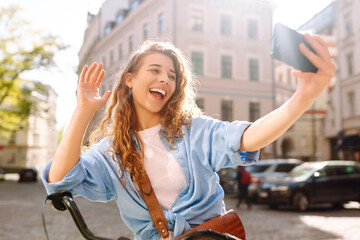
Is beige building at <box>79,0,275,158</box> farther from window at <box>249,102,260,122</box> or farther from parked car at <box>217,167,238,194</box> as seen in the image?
parked car at <box>217,167,238,194</box>

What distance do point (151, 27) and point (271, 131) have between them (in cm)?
2573

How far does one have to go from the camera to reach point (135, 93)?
72.4 inches

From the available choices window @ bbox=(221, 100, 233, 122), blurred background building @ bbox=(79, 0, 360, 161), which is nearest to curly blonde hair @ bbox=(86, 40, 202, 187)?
blurred background building @ bbox=(79, 0, 360, 161)

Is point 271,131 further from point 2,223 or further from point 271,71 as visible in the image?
point 271,71

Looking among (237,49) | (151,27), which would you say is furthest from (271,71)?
(151,27)

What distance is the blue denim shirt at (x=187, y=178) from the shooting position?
4.97 ft

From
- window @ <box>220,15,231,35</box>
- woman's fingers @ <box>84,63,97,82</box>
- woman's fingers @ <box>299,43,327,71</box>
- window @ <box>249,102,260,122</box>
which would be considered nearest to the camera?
woman's fingers @ <box>299,43,327,71</box>

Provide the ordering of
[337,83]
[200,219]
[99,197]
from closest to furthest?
[200,219]
[99,197]
[337,83]

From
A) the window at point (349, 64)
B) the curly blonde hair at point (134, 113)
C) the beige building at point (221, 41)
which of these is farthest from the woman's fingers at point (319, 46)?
the window at point (349, 64)

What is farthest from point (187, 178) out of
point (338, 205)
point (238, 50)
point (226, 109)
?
point (238, 50)

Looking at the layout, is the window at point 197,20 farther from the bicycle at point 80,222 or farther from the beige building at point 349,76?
the bicycle at point 80,222

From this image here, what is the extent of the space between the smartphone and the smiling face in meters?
0.75

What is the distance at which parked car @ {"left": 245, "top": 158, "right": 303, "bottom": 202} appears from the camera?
1458 centimetres

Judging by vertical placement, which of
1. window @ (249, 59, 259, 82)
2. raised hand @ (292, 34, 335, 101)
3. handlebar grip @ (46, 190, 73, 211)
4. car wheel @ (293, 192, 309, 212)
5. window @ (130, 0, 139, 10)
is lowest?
car wheel @ (293, 192, 309, 212)
